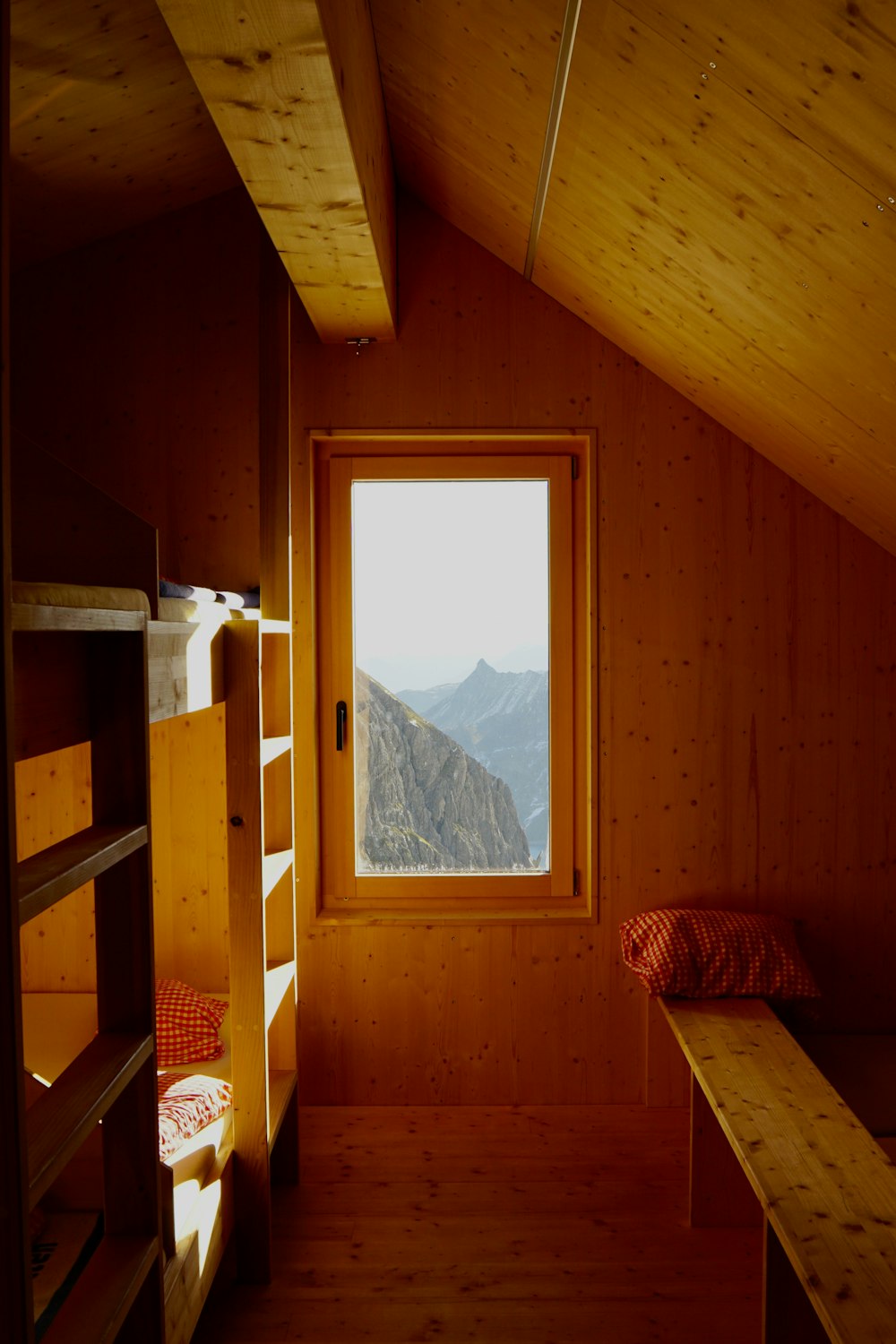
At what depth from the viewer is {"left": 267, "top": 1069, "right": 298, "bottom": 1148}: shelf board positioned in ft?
8.27

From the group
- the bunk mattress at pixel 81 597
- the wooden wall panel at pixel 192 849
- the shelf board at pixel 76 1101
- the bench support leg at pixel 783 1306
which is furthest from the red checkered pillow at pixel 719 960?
the bunk mattress at pixel 81 597

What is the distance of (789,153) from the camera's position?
160 cm

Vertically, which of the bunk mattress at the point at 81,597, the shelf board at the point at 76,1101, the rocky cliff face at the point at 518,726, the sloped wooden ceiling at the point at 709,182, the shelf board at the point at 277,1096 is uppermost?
the sloped wooden ceiling at the point at 709,182

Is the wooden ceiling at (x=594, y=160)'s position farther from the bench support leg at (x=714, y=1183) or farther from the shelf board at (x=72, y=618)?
the bench support leg at (x=714, y=1183)

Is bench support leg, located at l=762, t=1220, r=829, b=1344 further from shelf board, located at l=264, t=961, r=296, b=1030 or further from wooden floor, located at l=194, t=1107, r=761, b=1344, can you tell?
shelf board, located at l=264, t=961, r=296, b=1030

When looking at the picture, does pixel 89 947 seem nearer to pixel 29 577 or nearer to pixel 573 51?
pixel 29 577

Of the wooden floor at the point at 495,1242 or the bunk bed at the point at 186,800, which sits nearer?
the bunk bed at the point at 186,800

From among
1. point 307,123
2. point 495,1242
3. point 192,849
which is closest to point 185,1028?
point 192,849

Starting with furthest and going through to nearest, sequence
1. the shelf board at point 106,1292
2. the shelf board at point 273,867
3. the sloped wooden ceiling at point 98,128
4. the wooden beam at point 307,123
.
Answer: the shelf board at point 273,867
the sloped wooden ceiling at point 98,128
the wooden beam at point 307,123
the shelf board at point 106,1292

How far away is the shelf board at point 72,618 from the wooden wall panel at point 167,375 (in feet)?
5.77

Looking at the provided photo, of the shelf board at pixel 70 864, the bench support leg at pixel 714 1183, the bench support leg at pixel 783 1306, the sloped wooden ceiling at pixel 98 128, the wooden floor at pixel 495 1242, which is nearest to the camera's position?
the shelf board at pixel 70 864

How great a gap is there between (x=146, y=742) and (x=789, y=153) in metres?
1.38

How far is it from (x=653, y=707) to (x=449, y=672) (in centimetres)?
69

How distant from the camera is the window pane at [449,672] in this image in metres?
3.38
